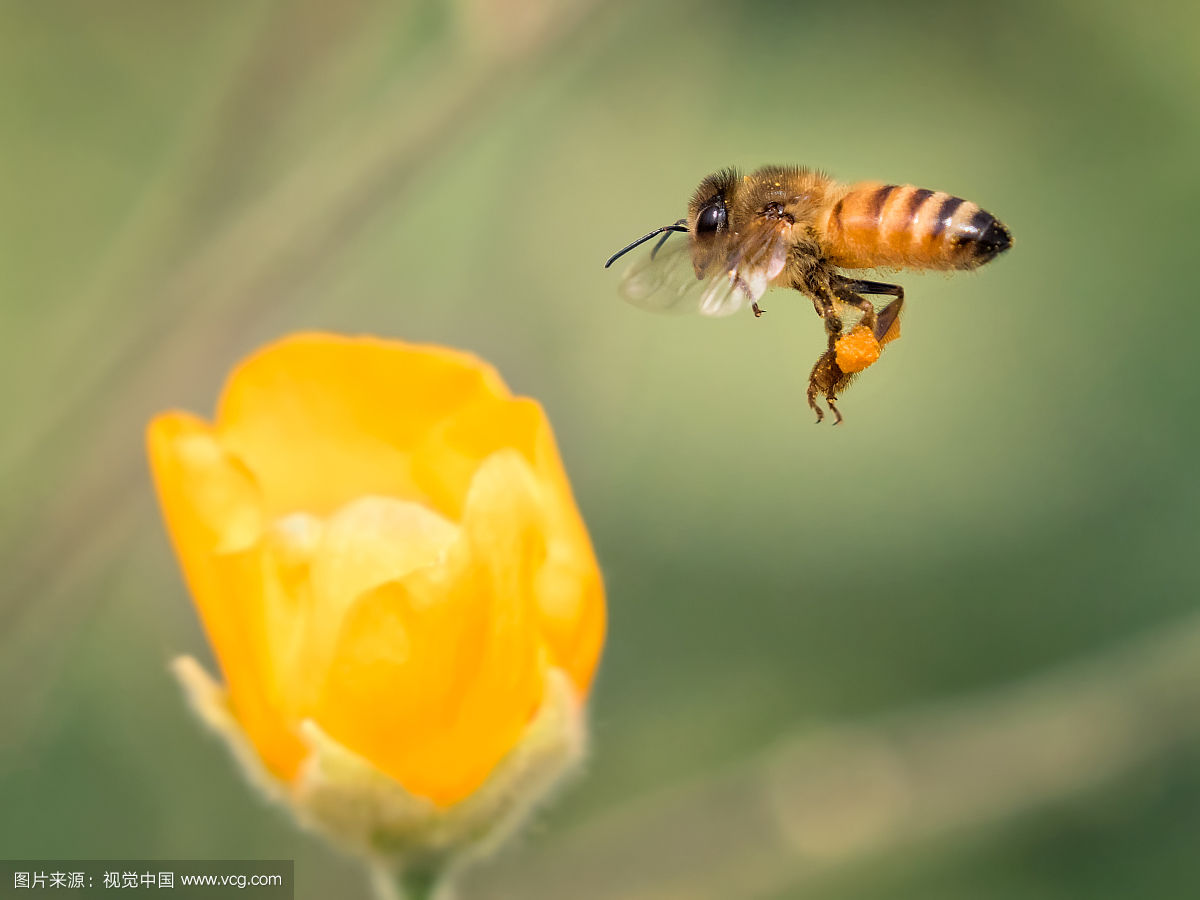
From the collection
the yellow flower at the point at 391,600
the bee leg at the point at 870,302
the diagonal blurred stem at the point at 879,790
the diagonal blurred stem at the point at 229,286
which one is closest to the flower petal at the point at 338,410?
the yellow flower at the point at 391,600

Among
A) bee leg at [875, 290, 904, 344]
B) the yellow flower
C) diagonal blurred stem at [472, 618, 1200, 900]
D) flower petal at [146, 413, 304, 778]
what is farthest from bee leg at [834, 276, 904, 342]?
diagonal blurred stem at [472, 618, 1200, 900]

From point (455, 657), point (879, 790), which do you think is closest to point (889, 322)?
point (455, 657)

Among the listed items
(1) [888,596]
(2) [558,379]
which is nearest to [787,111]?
(2) [558,379]

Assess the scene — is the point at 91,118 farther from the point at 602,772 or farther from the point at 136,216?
the point at 602,772

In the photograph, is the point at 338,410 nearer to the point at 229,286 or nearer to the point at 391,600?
the point at 391,600

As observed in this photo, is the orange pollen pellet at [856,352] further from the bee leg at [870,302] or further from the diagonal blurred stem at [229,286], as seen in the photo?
the diagonal blurred stem at [229,286]

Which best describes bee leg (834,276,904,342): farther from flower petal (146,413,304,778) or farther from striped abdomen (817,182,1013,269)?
flower petal (146,413,304,778)
